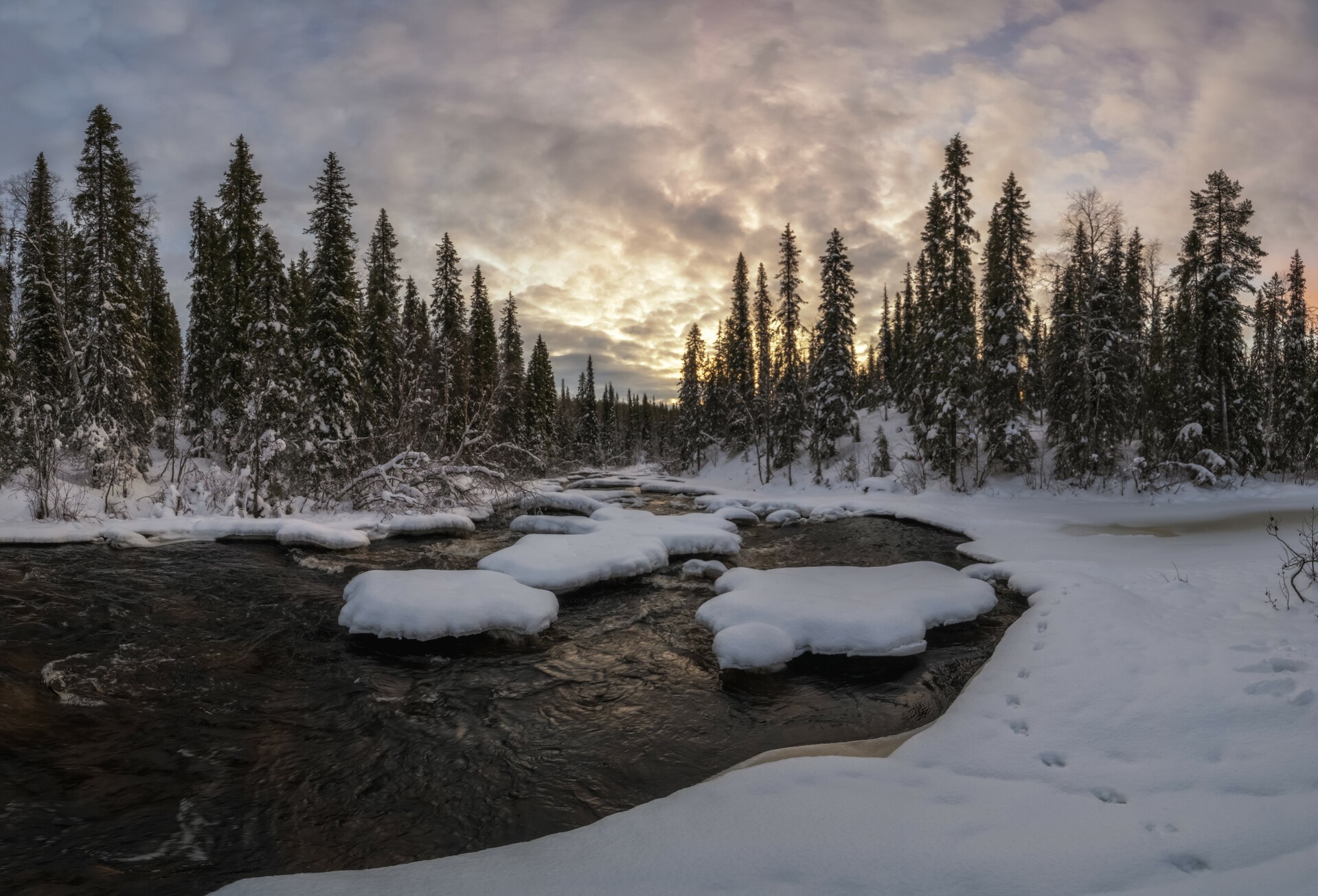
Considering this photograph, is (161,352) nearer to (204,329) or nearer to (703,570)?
(204,329)

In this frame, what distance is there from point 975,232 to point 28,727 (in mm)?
31119

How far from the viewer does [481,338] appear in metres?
38.4

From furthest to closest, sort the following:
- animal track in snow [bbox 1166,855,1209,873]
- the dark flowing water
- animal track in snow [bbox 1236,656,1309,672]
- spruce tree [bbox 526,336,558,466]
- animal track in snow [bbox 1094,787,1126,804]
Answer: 1. spruce tree [bbox 526,336,558,466]
2. animal track in snow [bbox 1236,656,1309,672]
3. the dark flowing water
4. animal track in snow [bbox 1094,787,1126,804]
5. animal track in snow [bbox 1166,855,1209,873]

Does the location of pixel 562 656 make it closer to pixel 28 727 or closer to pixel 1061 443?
pixel 28 727

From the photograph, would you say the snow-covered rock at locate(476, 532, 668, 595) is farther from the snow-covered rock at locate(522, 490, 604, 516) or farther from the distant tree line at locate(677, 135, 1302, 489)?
the distant tree line at locate(677, 135, 1302, 489)

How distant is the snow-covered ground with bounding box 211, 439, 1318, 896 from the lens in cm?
285

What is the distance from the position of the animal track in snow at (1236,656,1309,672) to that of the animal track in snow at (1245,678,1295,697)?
1.34 ft

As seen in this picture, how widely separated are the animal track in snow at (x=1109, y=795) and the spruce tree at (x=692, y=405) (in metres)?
44.8

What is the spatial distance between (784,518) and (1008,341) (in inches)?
577

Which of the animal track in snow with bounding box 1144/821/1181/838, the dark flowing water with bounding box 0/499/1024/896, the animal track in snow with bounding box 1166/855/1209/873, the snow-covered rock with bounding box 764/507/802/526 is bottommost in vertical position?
the dark flowing water with bounding box 0/499/1024/896

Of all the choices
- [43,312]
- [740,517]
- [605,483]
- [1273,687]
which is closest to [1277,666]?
[1273,687]

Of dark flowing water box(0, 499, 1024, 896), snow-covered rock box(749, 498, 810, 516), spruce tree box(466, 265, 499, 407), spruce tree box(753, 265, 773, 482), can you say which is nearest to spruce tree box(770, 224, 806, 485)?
spruce tree box(753, 265, 773, 482)

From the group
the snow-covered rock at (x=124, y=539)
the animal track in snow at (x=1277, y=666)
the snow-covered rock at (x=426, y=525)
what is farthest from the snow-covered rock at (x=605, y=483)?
the animal track in snow at (x=1277, y=666)

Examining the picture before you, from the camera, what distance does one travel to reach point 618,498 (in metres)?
28.3
